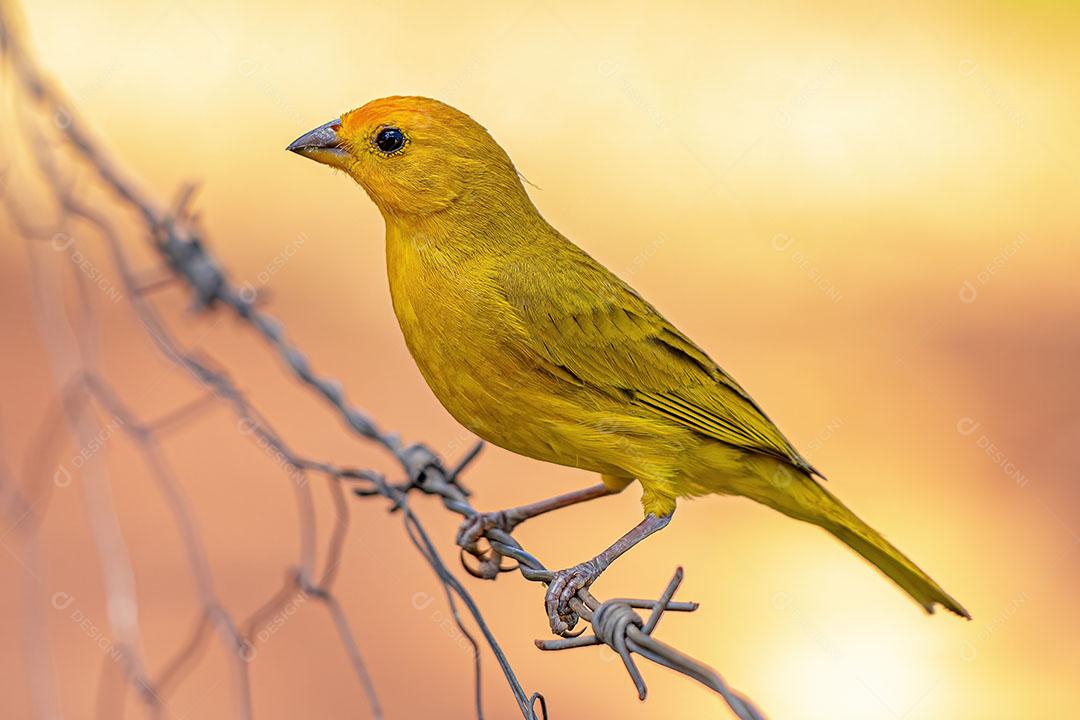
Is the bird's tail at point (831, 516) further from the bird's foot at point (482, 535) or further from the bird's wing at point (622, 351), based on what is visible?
the bird's foot at point (482, 535)

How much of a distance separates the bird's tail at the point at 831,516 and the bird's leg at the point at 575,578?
1.53 feet

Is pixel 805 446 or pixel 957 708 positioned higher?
pixel 805 446

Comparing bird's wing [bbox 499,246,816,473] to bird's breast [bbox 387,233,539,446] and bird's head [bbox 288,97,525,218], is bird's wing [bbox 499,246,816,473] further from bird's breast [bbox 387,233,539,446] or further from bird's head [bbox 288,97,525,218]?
bird's head [bbox 288,97,525,218]

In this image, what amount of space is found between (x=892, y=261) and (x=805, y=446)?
3644 mm

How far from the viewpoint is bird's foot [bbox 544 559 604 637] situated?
374 cm

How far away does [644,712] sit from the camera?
6.13m

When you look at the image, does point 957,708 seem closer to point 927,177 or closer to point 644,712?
point 644,712

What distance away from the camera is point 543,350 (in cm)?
375

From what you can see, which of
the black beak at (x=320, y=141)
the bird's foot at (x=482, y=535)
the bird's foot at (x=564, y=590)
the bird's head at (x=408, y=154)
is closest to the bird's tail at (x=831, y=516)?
the bird's foot at (x=564, y=590)

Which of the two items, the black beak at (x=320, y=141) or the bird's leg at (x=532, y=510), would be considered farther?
the bird's leg at (x=532, y=510)

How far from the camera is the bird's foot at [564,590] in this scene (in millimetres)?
3740

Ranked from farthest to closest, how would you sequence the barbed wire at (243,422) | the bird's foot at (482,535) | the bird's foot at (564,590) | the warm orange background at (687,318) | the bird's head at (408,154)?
the warm orange background at (687,318), the bird's foot at (482,535), the bird's head at (408,154), the bird's foot at (564,590), the barbed wire at (243,422)

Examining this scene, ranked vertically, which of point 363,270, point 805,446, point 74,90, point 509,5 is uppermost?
point 509,5

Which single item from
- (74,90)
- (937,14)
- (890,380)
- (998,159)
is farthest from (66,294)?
(937,14)
